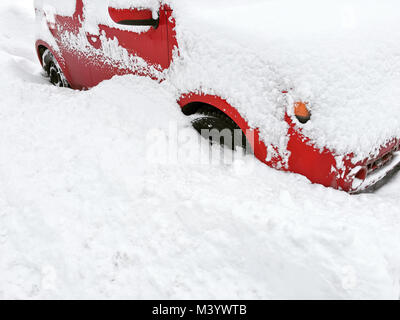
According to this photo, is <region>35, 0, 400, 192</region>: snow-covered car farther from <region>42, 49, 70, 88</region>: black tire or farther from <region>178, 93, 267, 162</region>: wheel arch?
<region>42, 49, 70, 88</region>: black tire

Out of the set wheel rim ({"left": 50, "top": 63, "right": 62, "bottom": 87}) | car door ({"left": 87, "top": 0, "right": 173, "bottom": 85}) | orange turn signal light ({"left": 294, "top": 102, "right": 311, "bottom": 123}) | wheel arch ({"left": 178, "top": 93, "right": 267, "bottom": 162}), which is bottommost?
wheel rim ({"left": 50, "top": 63, "right": 62, "bottom": 87})

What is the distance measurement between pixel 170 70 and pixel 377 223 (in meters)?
1.89

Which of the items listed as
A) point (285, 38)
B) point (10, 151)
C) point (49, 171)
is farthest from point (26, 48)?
point (285, 38)

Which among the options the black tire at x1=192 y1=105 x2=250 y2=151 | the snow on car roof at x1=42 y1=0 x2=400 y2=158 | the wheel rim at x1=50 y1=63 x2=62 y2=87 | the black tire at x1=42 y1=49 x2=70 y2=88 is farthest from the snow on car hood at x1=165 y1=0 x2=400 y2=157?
the wheel rim at x1=50 y1=63 x2=62 y2=87

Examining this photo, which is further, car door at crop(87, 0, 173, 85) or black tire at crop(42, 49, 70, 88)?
black tire at crop(42, 49, 70, 88)

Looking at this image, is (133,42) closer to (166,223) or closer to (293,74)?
(293,74)

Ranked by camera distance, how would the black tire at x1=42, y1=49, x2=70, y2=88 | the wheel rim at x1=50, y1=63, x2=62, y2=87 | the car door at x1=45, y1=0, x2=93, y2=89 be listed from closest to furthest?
the car door at x1=45, y1=0, x2=93, y2=89 → the black tire at x1=42, y1=49, x2=70, y2=88 → the wheel rim at x1=50, y1=63, x2=62, y2=87

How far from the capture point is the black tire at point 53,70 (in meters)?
4.09

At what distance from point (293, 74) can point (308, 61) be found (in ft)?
0.37

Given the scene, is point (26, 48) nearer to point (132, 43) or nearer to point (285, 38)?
point (132, 43)

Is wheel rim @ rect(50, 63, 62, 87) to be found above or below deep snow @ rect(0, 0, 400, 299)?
above

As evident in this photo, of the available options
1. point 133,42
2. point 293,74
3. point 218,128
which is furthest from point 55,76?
point 293,74

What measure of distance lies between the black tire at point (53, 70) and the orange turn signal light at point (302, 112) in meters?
3.38

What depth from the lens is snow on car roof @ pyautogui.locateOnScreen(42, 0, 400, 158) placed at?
178 centimetres
